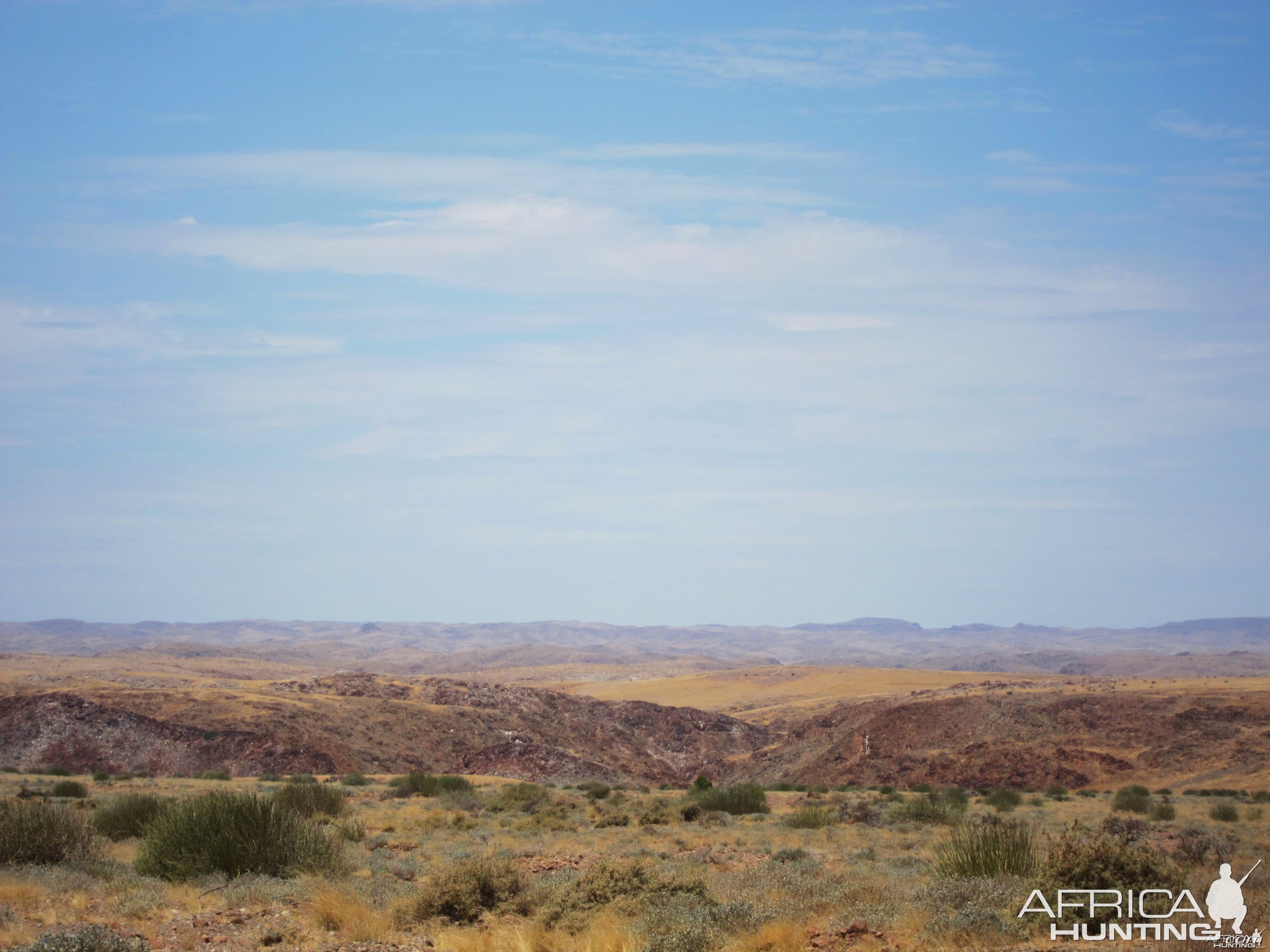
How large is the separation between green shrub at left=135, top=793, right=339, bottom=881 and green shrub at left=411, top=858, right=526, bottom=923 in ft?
8.20

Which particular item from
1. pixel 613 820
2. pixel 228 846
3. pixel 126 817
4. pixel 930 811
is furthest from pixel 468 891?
pixel 930 811

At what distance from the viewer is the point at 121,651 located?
16862 cm

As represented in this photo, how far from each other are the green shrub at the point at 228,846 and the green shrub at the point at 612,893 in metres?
4.22

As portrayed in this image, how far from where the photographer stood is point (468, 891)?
12109mm

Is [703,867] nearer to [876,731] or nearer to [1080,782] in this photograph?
[1080,782]

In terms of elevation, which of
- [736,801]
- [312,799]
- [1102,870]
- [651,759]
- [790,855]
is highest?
[1102,870]

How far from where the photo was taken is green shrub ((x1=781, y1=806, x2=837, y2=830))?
24.5m

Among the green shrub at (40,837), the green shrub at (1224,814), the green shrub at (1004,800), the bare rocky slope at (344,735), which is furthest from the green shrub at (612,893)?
the bare rocky slope at (344,735)

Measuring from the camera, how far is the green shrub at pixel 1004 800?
29.3m

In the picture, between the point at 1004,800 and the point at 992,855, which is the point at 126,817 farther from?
the point at 1004,800

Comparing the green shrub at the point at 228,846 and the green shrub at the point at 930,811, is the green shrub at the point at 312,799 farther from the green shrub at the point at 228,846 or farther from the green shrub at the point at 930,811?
the green shrub at the point at 930,811

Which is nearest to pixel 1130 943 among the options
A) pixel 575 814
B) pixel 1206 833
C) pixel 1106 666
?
pixel 1206 833

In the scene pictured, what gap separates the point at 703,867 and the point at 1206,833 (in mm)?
13633

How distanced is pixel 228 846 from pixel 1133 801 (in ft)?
95.8
